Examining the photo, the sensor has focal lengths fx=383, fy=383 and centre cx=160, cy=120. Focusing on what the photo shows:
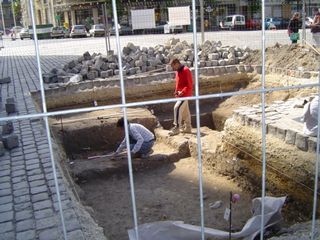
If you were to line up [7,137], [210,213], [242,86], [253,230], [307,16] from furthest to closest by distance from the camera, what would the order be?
1. [307,16]
2. [242,86]
3. [210,213]
4. [7,137]
5. [253,230]

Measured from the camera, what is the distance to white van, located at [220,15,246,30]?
16000mm

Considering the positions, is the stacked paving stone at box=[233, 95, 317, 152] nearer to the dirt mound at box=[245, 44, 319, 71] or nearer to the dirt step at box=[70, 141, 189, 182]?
the dirt step at box=[70, 141, 189, 182]

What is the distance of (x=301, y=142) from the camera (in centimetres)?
583

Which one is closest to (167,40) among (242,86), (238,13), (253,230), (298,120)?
(238,13)

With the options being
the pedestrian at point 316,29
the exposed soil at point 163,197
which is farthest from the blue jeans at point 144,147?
the pedestrian at point 316,29

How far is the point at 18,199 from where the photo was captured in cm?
416

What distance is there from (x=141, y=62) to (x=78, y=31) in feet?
50.0

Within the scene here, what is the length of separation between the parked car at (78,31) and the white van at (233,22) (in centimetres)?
1236

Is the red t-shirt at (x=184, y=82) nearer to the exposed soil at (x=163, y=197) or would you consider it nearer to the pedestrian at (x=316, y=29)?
the exposed soil at (x=163, y=197)

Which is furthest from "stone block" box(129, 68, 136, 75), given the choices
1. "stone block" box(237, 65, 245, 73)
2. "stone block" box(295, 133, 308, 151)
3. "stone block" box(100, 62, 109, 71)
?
"stone block" box(295, 133, 308, 151)

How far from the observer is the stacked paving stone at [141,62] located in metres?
12.7

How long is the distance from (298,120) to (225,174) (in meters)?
2.04

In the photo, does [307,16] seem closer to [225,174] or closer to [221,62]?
[221,62]

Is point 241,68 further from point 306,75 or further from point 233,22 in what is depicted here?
point 233,22
